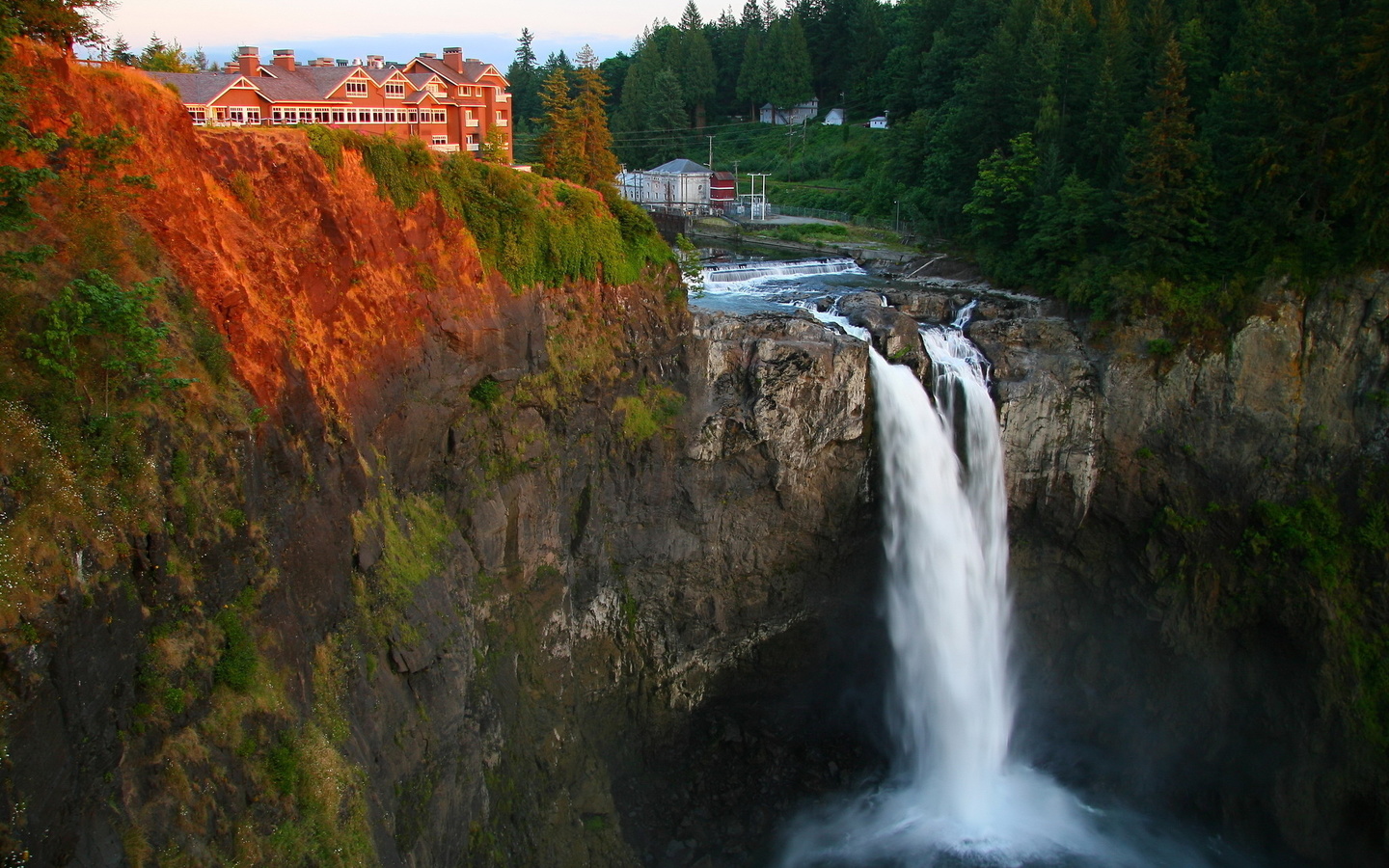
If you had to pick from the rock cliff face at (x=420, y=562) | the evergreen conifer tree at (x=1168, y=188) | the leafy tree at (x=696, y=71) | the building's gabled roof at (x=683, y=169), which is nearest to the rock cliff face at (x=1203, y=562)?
the evergreen conifer tree at (x=1168, y=188)

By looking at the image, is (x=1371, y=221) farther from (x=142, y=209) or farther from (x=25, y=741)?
(x=25, y=741)

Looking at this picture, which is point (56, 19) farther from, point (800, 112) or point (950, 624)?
point (800, 112)

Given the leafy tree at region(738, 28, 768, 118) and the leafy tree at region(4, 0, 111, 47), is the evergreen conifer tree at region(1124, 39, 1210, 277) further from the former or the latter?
the leafy tree at region(738, 28, 768, 118)

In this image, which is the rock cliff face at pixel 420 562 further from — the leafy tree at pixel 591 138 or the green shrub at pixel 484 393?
the leafy tree at pixel 591 138

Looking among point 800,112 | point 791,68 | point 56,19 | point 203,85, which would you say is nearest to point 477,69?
point 203,85

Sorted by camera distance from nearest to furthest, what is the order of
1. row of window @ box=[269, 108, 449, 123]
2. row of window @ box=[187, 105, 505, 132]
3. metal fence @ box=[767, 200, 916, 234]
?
row of window @ box=[187, 105, 505, 132] → row of window @ box=[269, 108, 449, 123] → metal fence @ box=[767, 200, 916, 234]

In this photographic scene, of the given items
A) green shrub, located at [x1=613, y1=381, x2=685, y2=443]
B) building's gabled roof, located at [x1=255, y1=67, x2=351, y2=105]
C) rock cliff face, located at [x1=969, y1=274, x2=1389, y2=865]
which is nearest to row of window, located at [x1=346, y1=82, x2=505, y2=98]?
building's gabled roof, located at [x1=255, y1=67, x2=351, y2=105]
